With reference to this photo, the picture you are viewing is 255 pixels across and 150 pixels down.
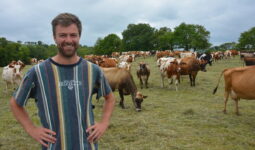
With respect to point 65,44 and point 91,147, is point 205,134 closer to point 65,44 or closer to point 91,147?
point 91,147

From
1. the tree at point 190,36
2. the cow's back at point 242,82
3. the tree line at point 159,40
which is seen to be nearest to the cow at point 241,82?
the cow's back at point 242,82

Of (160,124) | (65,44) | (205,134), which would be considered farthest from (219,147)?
(65,44)

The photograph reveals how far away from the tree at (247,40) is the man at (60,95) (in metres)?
82.3

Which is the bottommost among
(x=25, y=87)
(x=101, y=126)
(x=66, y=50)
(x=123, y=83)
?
(x=123, y=83)

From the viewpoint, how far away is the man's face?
6.23ft

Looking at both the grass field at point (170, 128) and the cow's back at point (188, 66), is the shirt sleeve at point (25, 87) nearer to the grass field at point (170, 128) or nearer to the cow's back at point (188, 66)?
the grass field at point (170, 128)

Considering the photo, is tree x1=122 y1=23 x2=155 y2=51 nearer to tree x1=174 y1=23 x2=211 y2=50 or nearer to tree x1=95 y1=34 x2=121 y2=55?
tree x1=95 y1=34 x2=121 y2=55

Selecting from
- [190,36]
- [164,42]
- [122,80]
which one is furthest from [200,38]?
[122,80]

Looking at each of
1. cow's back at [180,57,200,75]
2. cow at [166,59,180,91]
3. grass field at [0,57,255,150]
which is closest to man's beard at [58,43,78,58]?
grass field at [0,57,255,150]

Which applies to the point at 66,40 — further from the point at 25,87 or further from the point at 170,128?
the point at 170,128

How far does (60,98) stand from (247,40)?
83.8 meters

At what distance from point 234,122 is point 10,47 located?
62.0 m

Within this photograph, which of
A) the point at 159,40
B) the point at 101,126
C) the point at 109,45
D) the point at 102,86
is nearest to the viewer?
the point at 101,126

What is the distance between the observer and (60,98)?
1.91 metres
